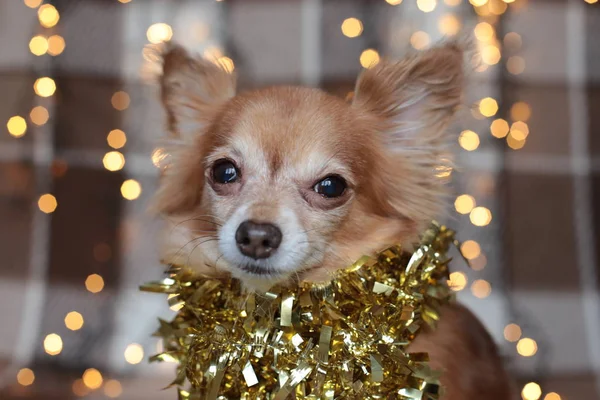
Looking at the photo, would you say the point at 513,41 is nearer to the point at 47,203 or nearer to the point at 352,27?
the point at 352,27

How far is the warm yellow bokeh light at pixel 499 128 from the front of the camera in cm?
247

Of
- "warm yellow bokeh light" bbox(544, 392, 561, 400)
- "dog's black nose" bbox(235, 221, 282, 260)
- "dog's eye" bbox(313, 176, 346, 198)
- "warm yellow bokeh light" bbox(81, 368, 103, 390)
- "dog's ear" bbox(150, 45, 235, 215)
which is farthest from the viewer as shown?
"warm yellow bokeh light" bbox(81, 368, 103, 390)

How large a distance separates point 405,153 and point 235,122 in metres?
0.39

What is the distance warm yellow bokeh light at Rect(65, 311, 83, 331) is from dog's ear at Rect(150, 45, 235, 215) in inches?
35.3

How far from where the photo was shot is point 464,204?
243cm

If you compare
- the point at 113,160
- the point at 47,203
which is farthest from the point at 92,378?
the point at 113,160

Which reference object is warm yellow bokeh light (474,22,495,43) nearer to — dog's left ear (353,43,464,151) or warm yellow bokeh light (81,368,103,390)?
dog's left ear (353,43,464,151)

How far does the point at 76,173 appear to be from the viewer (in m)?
2.46

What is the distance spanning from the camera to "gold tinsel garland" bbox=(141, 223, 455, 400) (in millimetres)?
1363

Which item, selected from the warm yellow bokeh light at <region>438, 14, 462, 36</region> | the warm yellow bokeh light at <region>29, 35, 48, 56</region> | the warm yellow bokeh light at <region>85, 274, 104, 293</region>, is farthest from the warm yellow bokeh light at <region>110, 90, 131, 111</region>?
the warm yellow bokeh light at <region>438, 14, 462, 36</region>

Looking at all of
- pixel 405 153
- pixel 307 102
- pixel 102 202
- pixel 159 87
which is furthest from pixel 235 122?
pixel 102 202

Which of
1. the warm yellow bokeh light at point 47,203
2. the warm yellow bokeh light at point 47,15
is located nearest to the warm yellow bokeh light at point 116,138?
the warm yellow bokeh light at point 47,203

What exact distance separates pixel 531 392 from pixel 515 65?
1108 millimetres

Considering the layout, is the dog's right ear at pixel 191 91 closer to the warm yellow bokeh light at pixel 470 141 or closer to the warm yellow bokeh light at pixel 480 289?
the warm yellow bokeh light at pixel 470 141
